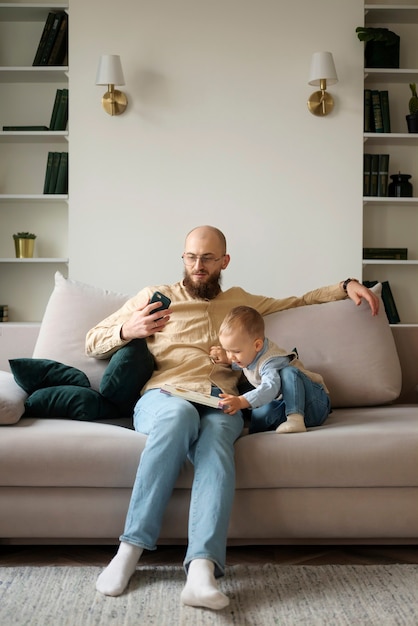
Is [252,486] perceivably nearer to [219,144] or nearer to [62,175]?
[219,144]

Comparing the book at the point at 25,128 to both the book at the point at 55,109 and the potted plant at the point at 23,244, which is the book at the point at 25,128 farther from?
the potted plant at the point at 23,244

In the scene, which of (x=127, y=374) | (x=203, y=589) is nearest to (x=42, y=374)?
(x=127, y=374)

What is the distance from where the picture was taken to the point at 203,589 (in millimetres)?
1894

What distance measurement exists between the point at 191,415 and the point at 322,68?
8.85ft

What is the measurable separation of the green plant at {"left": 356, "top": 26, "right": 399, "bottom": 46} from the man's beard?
2.23m

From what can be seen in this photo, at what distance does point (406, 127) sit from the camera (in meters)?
4.76

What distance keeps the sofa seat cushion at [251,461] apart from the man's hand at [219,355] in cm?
42

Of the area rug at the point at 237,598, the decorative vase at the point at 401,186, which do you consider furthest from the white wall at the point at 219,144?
the area rug at the point at 237,598

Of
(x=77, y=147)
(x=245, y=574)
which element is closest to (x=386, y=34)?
(x=77, y=147)

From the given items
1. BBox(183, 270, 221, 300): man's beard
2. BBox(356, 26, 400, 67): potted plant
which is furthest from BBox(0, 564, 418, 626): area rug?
BBox(356, 26, 400, 67): potted plant

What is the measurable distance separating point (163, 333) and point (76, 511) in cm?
75

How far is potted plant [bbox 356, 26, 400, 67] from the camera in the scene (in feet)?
14.6

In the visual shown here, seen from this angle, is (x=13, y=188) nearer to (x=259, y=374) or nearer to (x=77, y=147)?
(x=77, y=147)

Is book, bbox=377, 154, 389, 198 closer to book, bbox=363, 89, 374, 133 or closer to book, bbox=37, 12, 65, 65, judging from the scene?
book, bbox=363, 89, 374, 133
